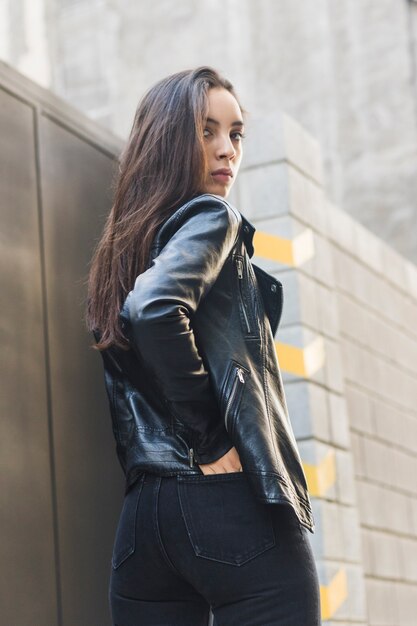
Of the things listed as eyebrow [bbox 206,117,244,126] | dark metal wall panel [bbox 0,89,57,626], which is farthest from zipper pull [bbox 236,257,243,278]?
dark metal wall panel [bbox 0,89,57,626]

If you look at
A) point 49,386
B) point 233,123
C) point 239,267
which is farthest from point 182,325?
point 49,386

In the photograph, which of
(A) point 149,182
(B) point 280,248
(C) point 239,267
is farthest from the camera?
(B) point 280,248

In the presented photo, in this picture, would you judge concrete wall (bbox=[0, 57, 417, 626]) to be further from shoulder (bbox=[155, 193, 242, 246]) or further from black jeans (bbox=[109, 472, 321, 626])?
shoulder (bbox=[155, 193, 242, 246])

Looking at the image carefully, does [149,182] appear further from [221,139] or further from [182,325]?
[182,325]

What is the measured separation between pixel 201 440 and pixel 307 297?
7.81ft

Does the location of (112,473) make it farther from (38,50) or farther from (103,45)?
(103,45)

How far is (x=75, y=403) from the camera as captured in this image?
133 inches

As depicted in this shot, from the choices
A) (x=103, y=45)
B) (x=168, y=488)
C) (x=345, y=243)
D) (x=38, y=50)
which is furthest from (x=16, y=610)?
(x=103, y=45)

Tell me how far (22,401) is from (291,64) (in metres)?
→ 7.51

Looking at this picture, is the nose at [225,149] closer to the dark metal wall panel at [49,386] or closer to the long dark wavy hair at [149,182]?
the long dark wavy hair at [149,182]

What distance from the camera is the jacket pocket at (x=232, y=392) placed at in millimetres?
2006

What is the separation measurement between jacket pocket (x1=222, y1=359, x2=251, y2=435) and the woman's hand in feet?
0.18

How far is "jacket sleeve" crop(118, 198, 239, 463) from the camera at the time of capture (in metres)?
1.99

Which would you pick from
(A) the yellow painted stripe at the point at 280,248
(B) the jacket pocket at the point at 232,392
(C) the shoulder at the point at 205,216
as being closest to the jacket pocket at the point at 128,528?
(B) the jacket pocket at the point at 232,392
